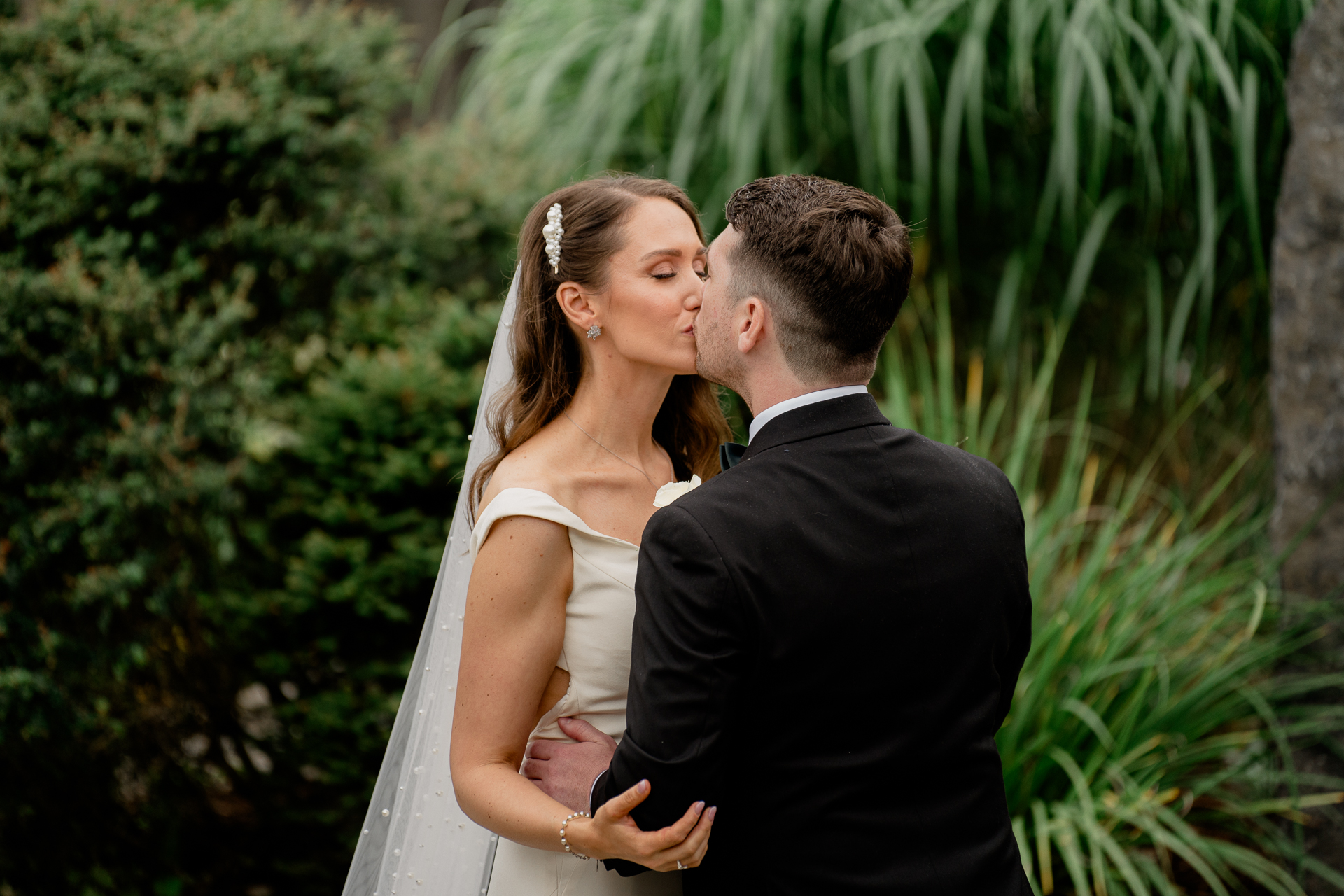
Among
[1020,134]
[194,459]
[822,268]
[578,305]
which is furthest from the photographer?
[1020,134]

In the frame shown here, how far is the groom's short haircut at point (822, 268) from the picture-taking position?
143cm

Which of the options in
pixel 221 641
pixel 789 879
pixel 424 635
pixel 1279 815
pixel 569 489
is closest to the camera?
pixel 789 879

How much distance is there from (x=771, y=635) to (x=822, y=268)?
514mm

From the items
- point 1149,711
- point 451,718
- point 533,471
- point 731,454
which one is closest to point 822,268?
point 731,454

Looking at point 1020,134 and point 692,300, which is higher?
point 692,300

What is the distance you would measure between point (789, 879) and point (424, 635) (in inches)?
42.8

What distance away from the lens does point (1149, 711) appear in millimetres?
3158

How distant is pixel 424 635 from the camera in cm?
224

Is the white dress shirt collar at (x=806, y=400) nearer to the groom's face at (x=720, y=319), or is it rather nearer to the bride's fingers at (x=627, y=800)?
the groom's face at (x=720, y=319)

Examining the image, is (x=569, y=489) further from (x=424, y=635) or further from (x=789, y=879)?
(x=789, y=879)

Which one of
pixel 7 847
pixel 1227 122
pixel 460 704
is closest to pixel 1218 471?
pixel 1227 122

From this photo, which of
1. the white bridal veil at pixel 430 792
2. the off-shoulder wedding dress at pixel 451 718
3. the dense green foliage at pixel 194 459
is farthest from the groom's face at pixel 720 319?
the dense green foliage at pixel 194 459

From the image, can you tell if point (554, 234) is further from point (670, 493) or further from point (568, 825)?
point (568, 825)

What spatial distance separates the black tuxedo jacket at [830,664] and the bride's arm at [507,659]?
0.96 ft
